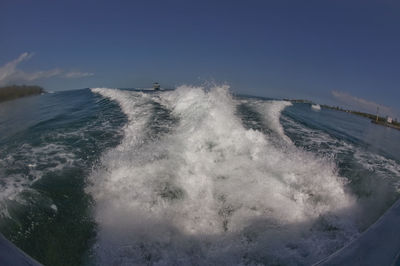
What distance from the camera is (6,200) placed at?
3672 millimetres

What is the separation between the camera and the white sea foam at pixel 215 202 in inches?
124

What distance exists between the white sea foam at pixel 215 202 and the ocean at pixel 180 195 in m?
0.02

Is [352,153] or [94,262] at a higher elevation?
[352,153]

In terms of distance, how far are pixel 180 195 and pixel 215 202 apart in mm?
728

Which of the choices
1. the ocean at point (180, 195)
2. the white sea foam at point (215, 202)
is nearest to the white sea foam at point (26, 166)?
the ocean at point (180, 195)

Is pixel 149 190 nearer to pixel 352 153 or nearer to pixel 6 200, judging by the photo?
pixel 6 200

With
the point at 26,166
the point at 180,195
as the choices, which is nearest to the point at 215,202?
the point at 180,195

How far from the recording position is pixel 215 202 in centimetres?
417

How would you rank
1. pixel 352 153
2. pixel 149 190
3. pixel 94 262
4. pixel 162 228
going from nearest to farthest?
pixel 94 262, pixel 162 228, pixel 149 190, pixel 352 153

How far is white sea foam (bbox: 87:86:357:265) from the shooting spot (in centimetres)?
315

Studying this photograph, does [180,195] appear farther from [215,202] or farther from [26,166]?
[26,166]

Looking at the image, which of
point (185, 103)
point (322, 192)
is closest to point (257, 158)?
→ point (322, 192)

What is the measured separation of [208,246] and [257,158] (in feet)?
9.68

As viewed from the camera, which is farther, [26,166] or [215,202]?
[26,166]
